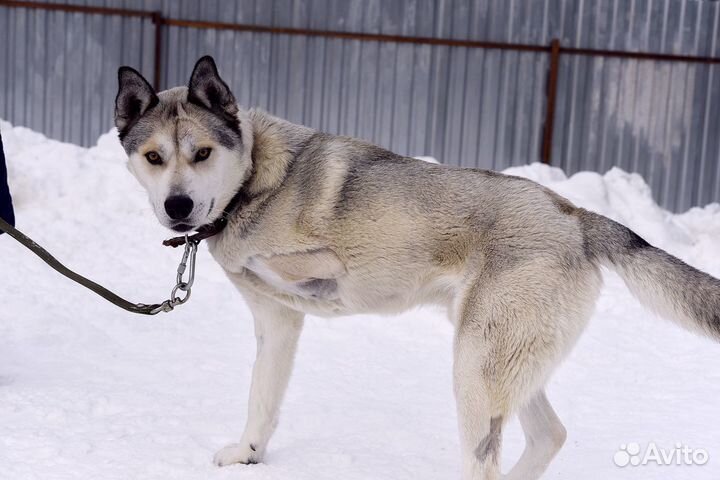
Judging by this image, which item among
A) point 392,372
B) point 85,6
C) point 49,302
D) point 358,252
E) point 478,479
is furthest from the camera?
point 85,6

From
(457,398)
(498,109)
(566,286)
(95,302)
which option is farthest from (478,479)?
(498,109)

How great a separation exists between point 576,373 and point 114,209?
4595 mm

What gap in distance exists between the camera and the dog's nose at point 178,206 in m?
3.06

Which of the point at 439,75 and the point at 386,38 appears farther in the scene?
the point at 439,75

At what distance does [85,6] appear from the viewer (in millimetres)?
9336

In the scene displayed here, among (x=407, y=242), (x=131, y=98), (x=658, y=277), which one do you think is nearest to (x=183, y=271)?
(x=131, y=98)

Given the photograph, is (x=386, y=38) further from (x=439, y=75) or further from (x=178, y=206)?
(x=178, y=206)

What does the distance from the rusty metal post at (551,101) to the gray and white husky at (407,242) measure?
6414mm

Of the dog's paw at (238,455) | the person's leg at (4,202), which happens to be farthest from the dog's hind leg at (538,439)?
the person's leg at (4,202)

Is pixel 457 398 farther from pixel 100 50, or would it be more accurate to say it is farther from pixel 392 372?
pixel 100 50

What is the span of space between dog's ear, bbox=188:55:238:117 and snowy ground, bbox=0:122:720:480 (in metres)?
1.49

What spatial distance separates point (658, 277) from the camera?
9.89 ft

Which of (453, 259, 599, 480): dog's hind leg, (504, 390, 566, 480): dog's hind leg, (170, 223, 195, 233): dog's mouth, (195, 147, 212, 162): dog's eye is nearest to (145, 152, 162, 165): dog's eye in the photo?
(195, 147, 212, 162): dog's eye

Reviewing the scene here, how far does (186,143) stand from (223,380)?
197 centimetres
